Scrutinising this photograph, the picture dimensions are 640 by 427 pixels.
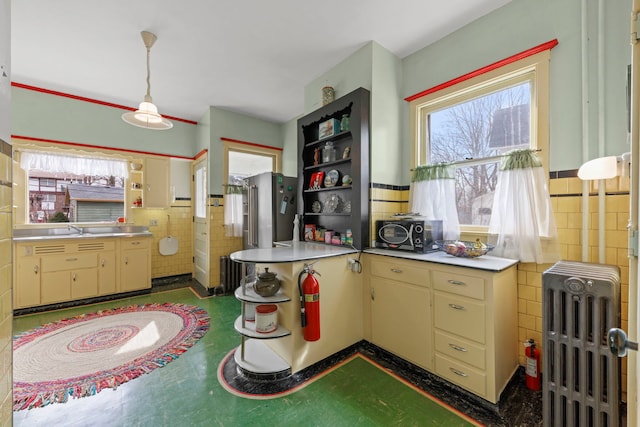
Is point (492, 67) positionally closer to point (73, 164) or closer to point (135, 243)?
point (135, 243)

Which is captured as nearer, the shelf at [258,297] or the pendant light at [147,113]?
the shelf at [258,297]

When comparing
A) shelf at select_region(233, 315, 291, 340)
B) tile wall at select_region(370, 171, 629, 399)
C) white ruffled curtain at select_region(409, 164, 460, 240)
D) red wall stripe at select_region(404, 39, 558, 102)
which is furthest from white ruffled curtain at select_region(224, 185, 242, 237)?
tile wall at select_region(370, 171, 629, 399)

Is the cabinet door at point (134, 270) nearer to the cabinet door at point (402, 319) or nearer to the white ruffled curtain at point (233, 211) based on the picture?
the white ruffled curtain at point (233, 211)

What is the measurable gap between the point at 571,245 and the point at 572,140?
0.76 metres

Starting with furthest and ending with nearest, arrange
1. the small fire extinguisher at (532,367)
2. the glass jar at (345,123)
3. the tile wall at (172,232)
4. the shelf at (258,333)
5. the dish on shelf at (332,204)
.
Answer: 1. the tile wall at (172,232)
2. the dish on shelf at (332,204)
3. the glass jar at (345,123)
4. the shelf at (258,333)
5. the small fire extinguisher at (532,367)

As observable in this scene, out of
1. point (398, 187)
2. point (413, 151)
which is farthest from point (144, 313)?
point (413, 151)

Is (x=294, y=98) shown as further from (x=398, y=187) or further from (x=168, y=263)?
(x=168, y=263)

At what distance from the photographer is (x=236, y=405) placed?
179 centimetres

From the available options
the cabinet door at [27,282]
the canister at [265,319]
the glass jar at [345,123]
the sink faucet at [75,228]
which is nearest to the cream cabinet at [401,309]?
the canister at [265,319]

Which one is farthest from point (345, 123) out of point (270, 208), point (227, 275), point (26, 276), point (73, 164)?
point (26, 276)

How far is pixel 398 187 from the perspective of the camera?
2922 mm

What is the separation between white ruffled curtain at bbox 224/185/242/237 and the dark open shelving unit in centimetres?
147

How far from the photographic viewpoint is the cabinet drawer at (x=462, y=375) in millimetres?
1731

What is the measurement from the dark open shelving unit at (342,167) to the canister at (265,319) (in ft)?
3.35
